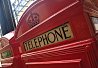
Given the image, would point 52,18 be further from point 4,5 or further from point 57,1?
point 4,5

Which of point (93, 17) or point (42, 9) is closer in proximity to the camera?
point (93, 17)

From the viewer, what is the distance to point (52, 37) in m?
0.91

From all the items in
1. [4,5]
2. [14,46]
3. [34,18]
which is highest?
[4,5]

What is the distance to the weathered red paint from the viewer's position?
72 cm

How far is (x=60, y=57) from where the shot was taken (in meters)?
0.87

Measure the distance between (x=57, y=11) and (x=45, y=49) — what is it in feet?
0.85

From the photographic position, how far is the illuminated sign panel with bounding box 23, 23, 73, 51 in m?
0.81

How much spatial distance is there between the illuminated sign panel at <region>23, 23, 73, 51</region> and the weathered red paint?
0.05 ft

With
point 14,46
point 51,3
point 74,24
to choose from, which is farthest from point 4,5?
point 74,24

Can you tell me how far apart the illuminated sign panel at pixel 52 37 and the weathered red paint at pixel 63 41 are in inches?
0.6

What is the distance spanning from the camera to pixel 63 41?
0.84 meters

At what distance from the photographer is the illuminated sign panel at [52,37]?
81 cm

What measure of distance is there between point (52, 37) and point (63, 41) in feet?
0.29

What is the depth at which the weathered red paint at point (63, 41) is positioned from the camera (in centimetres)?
72
